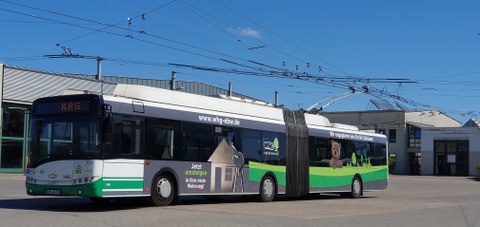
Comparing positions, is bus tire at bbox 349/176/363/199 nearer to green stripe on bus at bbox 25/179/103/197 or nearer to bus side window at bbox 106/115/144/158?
bus side window at bbox 106/115/144/158

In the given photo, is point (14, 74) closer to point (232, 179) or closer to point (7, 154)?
point (7, 154)

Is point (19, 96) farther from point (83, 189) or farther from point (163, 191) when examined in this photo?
point (83, 189)

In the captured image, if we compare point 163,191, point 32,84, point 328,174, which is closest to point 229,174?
point 163,191

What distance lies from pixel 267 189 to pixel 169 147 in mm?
5061

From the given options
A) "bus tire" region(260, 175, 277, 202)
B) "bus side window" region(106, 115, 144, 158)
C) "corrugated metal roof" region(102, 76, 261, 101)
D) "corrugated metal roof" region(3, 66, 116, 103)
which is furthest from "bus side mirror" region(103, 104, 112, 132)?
"corrugated metal roof" region(102, 76, 261, 101)

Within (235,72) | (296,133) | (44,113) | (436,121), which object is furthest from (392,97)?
(436,121)

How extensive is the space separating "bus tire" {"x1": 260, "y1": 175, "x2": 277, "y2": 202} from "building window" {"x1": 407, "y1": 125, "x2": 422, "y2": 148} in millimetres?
59170

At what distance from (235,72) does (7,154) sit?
16.6 m

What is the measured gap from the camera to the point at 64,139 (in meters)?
14.3

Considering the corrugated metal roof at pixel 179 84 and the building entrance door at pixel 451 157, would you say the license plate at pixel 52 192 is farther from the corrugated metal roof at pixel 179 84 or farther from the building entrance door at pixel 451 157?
the building entrance door at pixel 451 157

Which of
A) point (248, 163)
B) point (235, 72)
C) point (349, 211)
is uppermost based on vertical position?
point (235, 72)

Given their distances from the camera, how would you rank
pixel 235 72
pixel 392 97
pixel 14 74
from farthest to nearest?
pixel 392 97 < pixel 14 74 < pixel 235 72

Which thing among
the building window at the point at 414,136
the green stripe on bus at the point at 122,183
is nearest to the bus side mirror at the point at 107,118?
the green stripe on bus at the point at 122,183

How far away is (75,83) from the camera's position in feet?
124
